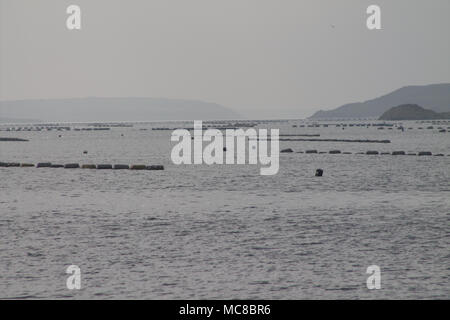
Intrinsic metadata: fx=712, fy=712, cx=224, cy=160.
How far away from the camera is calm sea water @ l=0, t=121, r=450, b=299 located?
26.5 meters

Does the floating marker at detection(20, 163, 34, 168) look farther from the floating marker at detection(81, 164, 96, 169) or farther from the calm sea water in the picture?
the calm sea water

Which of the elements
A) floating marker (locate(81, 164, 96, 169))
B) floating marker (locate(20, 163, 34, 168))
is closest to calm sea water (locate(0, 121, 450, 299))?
floating marker (locate(81, 164, 96, 169))

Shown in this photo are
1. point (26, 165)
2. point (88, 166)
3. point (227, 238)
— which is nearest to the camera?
point (227, 238)

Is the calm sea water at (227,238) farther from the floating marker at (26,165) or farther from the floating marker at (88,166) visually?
the floating marker at (26,165)

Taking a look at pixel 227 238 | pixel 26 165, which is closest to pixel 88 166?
pixel 26 165

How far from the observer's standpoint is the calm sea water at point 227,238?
2650cm

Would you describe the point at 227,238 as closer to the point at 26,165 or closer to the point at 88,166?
the point at 88,166

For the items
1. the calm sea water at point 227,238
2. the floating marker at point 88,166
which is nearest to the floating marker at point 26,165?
the floating marker at point 88,166

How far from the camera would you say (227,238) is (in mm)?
35781

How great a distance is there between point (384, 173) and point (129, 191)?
1159 inches

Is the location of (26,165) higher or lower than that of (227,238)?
lower

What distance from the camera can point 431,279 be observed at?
2725 centimetres
